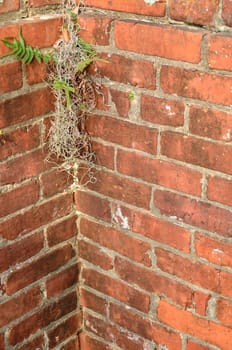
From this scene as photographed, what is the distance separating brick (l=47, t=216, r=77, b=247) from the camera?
6.54ft

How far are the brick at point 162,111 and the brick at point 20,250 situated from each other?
54 centimetres

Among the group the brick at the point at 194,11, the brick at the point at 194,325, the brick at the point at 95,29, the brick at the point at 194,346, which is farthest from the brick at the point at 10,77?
the brick at the point at 194,346

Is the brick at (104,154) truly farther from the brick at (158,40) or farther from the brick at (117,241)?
the brick at (158,40)

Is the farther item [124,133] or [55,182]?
[55,182]

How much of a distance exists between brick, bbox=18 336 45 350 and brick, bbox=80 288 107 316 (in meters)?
0.21

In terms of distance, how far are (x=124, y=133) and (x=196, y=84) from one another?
1.04 ft

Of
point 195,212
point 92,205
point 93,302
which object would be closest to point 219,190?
point 195,212

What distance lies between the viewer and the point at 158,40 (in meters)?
1.64

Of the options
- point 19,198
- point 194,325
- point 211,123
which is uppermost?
point 211,123

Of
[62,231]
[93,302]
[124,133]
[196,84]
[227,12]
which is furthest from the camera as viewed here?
[93,302]

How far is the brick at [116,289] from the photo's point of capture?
1.97m

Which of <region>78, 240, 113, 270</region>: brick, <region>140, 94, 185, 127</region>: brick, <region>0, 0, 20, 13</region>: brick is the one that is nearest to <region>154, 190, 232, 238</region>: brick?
<region>140, 94, 185, 127</region>: brick

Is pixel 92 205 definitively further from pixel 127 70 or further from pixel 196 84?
pixel 196 84

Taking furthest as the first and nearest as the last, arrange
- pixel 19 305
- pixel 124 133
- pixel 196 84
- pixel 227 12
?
pixel 19 305
pixel 124 133
pixel 196 84
pixel 227 12
